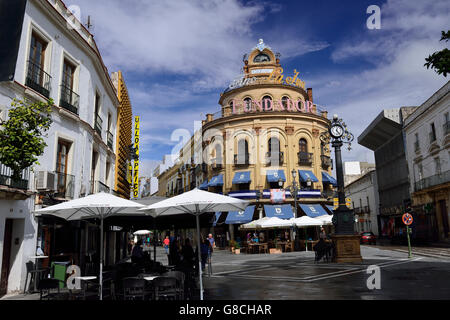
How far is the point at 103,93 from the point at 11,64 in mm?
10673

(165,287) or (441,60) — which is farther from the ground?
(441,60)

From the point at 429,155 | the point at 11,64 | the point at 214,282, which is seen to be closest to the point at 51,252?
the point at 214,282

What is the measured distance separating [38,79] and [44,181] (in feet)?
11.2

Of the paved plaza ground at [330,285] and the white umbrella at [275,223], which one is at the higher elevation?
the white umbrella at [275,223]

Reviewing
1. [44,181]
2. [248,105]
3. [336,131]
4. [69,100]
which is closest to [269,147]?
[248,105]

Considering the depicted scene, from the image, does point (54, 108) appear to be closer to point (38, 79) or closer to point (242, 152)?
point (38, 79)

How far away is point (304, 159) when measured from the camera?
34.8 m

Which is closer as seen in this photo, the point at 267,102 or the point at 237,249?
the point at 237,249

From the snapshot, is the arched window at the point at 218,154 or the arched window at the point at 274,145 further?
the arched window at the point at 218,154

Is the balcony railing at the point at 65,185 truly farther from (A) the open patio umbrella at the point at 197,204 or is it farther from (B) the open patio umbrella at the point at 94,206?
(A) the open patio umbrella at the point at 197,204

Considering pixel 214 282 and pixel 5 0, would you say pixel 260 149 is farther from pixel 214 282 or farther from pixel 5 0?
pixel 5 0

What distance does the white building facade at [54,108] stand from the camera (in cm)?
1105

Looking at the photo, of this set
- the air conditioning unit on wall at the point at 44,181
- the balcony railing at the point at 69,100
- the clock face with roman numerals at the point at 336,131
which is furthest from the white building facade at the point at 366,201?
the air conditioning unit on wall at the point at 44,181

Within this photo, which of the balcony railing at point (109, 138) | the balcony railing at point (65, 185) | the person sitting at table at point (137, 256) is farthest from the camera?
the balcony railing at point (109, 138)
